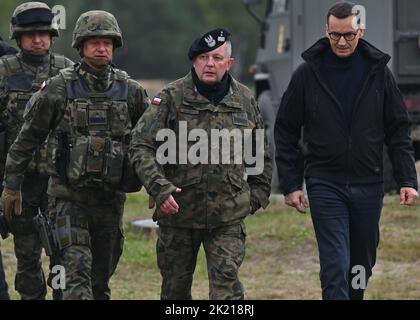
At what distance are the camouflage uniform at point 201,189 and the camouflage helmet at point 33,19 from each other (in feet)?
4.96

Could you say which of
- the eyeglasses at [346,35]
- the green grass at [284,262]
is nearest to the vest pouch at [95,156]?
the eyeglasses at [346,35]

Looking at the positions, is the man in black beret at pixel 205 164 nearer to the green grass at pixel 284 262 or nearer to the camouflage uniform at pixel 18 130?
the camouflage uniform at pixel 18 130

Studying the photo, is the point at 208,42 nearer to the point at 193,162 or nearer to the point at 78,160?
the point at 193,162

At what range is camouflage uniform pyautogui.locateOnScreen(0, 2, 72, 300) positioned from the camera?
8.79m

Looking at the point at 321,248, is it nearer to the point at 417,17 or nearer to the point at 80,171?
the point at 80,171

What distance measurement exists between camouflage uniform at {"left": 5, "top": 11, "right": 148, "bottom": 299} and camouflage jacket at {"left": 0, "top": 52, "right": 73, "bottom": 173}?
0.84 meters

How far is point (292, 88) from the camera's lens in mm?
7711

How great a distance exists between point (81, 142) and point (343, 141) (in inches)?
60.3

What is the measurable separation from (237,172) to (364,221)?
0.78 m

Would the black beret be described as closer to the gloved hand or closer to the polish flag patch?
the polish flag patch

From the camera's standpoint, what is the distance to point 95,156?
7844mm

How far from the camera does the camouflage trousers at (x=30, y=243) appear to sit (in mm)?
8930

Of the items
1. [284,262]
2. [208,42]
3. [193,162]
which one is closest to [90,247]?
[193,162]
